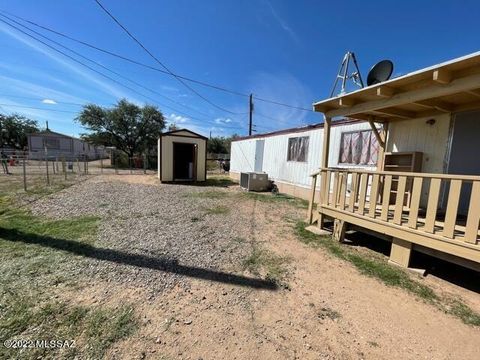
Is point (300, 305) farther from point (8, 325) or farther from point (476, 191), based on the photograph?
point (8, 325)

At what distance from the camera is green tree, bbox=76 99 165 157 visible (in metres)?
22.2

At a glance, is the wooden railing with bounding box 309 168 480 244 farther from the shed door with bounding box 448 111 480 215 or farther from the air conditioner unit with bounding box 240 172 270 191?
the air conditioner unit with bounding box 240 172 270 191

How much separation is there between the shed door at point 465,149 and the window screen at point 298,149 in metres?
4.51

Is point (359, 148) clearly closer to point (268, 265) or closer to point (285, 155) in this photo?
point (285, 155)

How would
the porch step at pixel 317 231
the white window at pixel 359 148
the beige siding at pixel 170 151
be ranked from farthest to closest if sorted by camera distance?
the beige siding at pixel 170 151 → the white window at pixel 359 148 → the porch step at pixel 317 231

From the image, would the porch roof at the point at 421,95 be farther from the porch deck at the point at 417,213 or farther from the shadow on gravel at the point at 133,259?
the shadow on gravel at the point at 133,259

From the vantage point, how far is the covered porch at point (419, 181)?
8.72 feet

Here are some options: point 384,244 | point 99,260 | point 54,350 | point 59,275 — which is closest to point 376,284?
point 384,244

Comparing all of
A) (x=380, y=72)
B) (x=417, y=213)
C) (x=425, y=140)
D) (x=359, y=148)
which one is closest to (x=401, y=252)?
(x=417, y=213)

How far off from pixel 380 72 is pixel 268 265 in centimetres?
→ 396

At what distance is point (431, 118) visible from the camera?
15.1 feet

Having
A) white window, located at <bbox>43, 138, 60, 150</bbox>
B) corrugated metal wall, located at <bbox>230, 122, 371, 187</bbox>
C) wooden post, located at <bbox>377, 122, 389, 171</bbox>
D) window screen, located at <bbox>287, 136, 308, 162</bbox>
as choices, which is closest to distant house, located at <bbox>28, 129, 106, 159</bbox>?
white window, located at <bbox>43, 138, 60, 150</bbox>

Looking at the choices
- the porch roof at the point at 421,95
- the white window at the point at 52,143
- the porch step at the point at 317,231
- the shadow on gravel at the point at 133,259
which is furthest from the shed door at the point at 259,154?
the white window at the point at 52,143

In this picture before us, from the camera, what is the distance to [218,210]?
629 centimetres
